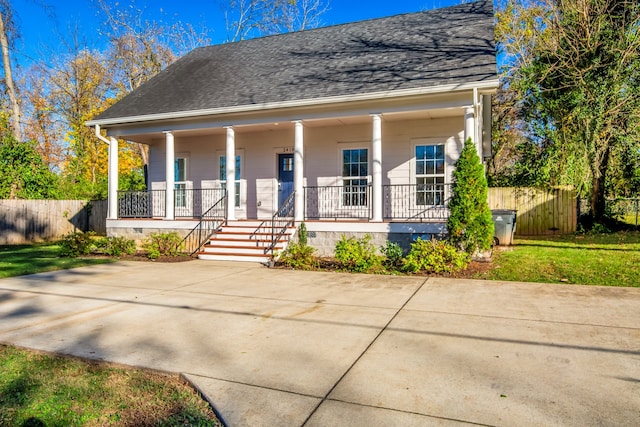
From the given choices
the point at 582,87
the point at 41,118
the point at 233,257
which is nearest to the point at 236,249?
the point at 233,257

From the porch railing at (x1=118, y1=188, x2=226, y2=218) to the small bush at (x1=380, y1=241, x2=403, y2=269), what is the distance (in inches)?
244

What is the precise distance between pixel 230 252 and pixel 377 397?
8.13 metres

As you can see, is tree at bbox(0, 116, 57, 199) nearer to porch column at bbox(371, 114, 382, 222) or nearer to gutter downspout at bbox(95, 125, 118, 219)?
A: gutter downspout at bbox(95, 125, 118, 219)

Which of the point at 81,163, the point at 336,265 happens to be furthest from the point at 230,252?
the point at 81,163

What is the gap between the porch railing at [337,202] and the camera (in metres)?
Result: 12.1

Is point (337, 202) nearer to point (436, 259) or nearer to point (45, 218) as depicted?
point (436, 259)

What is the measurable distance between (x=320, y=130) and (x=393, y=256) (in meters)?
5.20

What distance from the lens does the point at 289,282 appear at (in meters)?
7.69

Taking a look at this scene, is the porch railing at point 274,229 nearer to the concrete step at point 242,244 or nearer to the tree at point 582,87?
the concrete step at point 242,244

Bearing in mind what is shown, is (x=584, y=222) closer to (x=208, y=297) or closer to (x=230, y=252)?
(x=230, y=252)

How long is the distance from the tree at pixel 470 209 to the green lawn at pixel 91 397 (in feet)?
22.3

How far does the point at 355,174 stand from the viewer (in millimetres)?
12359

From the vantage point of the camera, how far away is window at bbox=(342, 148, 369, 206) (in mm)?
12219

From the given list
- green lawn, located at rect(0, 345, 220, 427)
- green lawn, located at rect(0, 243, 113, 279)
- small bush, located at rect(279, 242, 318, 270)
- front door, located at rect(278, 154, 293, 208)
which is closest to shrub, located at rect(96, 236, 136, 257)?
green lawn, located at rect(0, 243, 113, 279)
